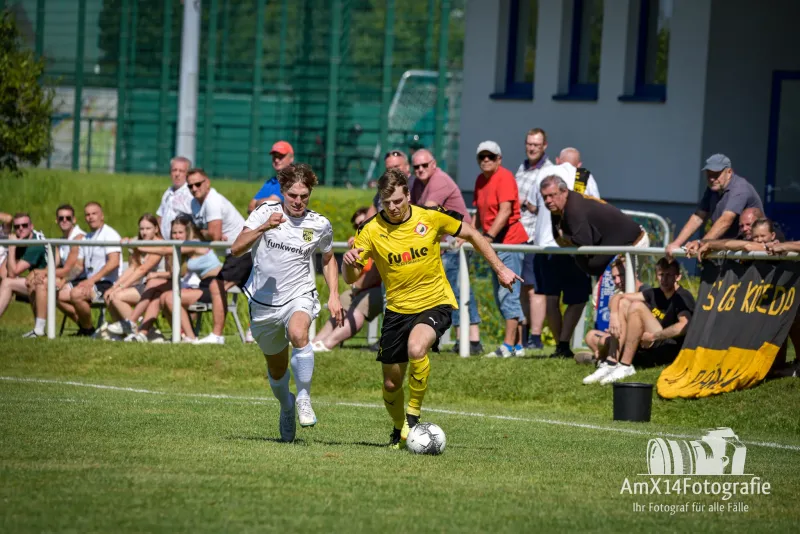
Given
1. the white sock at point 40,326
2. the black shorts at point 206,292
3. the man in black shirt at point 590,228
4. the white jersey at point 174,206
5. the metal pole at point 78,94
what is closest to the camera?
the man in black shirt at point 590,228

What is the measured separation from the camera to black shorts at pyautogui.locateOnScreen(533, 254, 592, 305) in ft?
47.3

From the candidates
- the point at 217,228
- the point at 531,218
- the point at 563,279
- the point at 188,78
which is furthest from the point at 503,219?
the point at 188,78

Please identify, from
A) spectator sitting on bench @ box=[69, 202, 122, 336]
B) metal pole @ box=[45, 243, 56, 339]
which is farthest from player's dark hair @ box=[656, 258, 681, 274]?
metal pole @ box=[45, 243, 56, 339]

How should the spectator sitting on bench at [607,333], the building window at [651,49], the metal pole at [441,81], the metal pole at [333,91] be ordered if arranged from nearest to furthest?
1. the spectator sitting on bench at [607,333]
2. the building window at [651,49]
3. the metal pole at [441,81]
4. the metal pole at [333,91]

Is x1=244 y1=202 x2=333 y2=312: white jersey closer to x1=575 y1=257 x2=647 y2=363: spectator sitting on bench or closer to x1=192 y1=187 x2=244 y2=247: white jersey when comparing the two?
x1=575 y1=257 x2=647 y2=363: spectator sitting on bench

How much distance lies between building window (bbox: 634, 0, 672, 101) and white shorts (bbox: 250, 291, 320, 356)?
556 inches

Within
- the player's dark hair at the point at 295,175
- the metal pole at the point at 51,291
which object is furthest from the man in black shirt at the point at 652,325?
the metal pole at the point at 51,291

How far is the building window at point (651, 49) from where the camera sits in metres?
23.2

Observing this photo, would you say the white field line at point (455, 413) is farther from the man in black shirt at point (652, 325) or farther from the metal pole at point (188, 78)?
the metal pole at point (188, 78)

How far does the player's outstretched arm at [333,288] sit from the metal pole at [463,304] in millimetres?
4077

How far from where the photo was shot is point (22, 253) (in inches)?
742

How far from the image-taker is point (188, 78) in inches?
1007

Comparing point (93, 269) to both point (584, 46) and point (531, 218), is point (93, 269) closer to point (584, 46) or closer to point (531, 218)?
point (531, 218)

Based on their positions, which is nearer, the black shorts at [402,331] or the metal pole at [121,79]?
the black shorts at [402,331]
